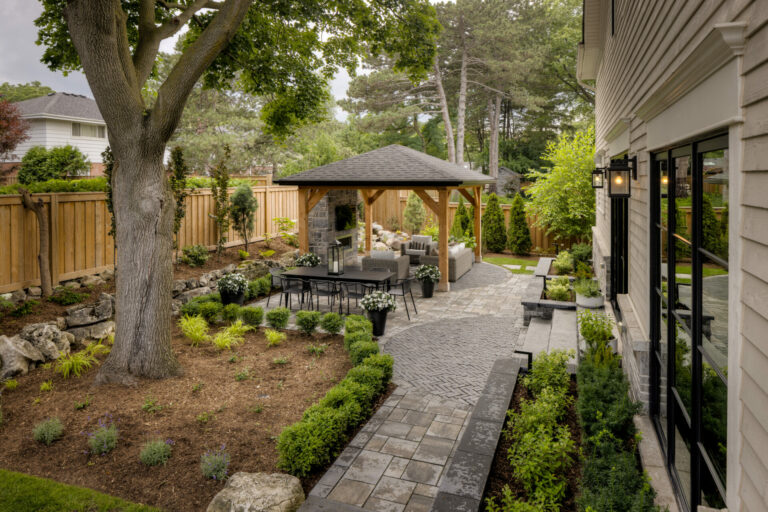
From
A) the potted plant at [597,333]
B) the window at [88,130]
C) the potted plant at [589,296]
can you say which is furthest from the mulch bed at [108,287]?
the window at [88,130]

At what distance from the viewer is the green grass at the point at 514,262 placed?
50.6 feet

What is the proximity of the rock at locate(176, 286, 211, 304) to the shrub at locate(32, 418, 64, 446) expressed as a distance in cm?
522

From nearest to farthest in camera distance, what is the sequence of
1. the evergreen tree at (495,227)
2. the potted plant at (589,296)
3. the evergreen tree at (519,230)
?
1. the potted plant at (589,296)
2. the evergreen tree at (519,230)
3. the evergreen tree at (495,227)

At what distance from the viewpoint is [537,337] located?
7.92 meters

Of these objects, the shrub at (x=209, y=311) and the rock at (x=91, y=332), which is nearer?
the rock at (x=91, y=332)

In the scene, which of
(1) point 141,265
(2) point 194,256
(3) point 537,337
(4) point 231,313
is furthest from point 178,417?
(2) point 194,256

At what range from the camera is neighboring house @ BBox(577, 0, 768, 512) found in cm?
188

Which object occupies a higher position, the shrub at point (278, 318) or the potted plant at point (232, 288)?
the potted plant at point (232, 288)

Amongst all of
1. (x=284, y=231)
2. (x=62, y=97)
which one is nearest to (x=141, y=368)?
(x=284, y=231)

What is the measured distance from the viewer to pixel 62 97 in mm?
27250

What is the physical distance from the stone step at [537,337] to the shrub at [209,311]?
5.29 m

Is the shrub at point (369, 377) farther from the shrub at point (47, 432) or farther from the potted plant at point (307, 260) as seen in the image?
the potted plant at point (307, 260)

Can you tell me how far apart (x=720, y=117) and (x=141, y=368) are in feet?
21.6

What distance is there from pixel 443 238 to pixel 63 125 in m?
23.7
